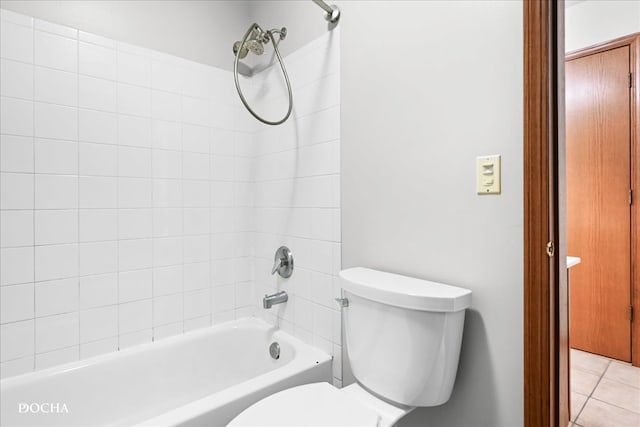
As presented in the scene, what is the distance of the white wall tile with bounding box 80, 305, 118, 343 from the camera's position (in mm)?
1470

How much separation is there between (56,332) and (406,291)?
1456mm

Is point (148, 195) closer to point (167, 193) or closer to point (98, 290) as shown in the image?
point (167, 193)

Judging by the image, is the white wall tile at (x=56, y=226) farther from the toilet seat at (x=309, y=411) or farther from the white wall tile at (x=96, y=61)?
the toilet seat at (x=309, y=411)

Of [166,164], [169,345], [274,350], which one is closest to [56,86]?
[166,164]

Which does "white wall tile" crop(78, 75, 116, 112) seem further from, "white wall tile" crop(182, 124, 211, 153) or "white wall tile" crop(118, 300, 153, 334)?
"white wall tile" crop(118, 300, 153, 334)

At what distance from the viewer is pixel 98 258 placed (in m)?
1.50

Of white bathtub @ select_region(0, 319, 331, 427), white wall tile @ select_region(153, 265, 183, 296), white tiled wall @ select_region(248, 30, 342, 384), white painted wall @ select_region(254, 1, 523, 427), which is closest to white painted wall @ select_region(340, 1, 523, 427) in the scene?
white painted wall @ select_region(254, 1, 523, 427)

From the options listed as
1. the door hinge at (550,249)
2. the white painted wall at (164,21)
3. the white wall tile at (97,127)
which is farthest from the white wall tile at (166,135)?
the door hinge at (550,249)

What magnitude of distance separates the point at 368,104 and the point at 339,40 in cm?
36

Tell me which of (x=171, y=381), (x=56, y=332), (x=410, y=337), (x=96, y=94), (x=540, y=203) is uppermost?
(x=96, y=94)

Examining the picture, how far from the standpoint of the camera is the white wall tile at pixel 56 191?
1368 mm

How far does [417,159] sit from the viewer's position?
117 cm

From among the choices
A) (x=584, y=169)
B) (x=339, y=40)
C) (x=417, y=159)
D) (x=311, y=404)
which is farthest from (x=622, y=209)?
(x=311, y=404)

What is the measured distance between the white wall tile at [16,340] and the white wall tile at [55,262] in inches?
7.4
